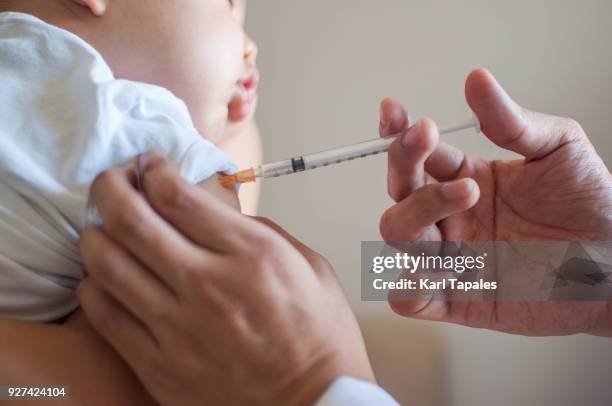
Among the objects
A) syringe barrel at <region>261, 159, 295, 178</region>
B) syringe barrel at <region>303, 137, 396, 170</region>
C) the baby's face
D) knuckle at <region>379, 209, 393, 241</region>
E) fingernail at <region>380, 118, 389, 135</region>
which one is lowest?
knuckle at <region>379, 209, 393, 241</region>

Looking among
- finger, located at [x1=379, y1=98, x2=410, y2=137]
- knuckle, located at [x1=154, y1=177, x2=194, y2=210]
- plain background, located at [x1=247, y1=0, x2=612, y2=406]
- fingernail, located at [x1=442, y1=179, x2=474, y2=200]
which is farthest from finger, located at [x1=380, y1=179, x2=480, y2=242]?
plain background, located at [x1=247, y1=0, x2=612, y2=406]

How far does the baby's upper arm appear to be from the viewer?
651mm

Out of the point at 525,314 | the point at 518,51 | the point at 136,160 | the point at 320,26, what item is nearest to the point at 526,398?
the point at 525,314

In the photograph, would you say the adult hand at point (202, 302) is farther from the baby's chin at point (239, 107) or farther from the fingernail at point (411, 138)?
the baby's chin at point (239, 107)

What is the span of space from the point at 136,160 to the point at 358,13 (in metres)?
1.09

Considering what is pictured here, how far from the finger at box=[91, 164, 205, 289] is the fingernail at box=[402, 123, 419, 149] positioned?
332 mm

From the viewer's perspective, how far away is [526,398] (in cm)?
142

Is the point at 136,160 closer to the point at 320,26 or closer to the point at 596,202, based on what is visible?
the point at 596,202

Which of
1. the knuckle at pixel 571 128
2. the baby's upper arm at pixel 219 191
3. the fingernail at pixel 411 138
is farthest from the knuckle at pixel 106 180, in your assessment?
the knuckle at pixel 571 128

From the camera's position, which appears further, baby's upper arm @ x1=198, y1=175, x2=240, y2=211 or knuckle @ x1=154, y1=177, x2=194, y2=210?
baby's upper arm @ x1=198, y1=175, x2=240, y2=211

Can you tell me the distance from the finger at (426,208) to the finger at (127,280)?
374 millimetres

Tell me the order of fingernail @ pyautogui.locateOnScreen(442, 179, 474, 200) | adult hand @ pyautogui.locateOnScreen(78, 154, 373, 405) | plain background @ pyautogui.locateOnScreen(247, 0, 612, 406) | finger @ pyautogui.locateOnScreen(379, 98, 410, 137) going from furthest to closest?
plain background @ pyautogui.locateOnScreen(247, 0, 612, 406) → finger @ pyautogui.locateOnScreen(379, 98, 410, 137) → fingernail @ pyautogui.locateOnScreen(442, 179, 474, 200) → adult hand @ pyautogui.locateOnScreen(78, 154, 373, 405)

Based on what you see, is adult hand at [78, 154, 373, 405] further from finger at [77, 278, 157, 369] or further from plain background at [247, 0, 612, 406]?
plain background at [247, 0, 612, 406]

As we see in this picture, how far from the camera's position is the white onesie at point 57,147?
0.57m
